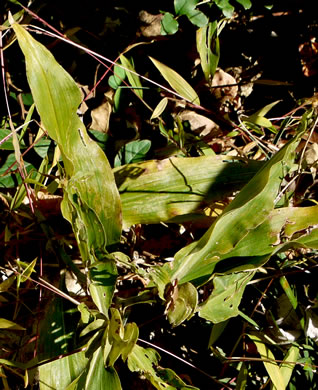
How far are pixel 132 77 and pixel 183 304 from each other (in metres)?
0.64

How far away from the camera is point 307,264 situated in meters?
1.30

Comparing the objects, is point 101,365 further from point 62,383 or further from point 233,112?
point 233,112

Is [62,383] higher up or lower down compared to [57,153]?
lower down

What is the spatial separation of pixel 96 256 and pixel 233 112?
734mm

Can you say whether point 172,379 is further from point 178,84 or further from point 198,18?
point 198,18

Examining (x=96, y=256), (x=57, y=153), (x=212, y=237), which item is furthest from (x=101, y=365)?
(x=57, y=153)

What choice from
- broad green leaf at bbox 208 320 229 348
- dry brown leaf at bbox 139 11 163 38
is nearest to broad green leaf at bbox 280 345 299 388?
broad green leaf at bbox 208 320 229 348

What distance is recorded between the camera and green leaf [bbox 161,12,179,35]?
1280 mm

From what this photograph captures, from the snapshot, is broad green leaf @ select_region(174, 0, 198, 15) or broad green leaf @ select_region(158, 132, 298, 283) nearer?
broad green leaf @ select_region(158, 132, 298, 283)

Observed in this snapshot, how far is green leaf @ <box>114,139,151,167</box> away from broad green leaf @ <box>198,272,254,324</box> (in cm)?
38

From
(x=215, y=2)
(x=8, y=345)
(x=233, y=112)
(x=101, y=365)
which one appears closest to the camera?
A: (x=101, y=365)

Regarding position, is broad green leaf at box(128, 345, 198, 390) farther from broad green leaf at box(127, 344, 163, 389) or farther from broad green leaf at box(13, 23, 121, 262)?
broad green leaf at box(13, 23, 121, 262)

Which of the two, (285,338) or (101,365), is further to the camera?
→ (285,338)

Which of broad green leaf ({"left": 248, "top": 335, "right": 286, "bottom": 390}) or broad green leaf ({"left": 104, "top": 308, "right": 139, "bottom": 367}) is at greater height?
broad green leaf ({"left": 104, "top": 308, "right": 139, "bottom": 367})
